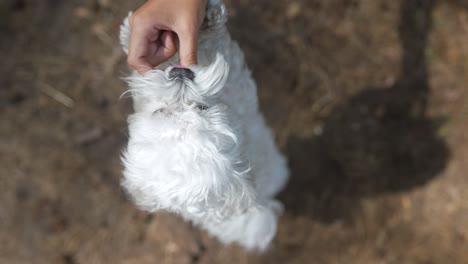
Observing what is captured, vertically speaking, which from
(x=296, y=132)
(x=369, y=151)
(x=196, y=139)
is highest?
(x=196, y=139)

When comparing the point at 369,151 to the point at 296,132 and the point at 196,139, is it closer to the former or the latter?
the point at 296,132

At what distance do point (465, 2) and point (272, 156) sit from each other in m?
1.26

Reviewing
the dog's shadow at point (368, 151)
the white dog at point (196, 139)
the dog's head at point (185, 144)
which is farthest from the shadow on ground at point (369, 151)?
the dog's head at point (185, 144)

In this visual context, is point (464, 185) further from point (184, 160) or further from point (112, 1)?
point (112, 1)

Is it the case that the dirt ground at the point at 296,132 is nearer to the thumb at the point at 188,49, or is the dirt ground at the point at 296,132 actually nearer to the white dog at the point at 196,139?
the white dog at the point at 196,139

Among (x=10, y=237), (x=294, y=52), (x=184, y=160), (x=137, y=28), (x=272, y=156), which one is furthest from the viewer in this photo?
(x=294, y=52)

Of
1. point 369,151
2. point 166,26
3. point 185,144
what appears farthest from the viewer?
point 369,151

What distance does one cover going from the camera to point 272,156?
1.35 metres

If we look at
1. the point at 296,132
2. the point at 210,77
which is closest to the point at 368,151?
the point at 296,132

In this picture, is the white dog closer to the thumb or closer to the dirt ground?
the thumb

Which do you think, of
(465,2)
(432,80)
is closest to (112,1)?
(432,80)

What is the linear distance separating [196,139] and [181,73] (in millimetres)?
153

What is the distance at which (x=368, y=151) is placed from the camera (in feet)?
5.83

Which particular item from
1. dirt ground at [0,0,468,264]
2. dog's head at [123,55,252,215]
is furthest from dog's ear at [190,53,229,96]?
dirt ground at [0,0,468,264]
